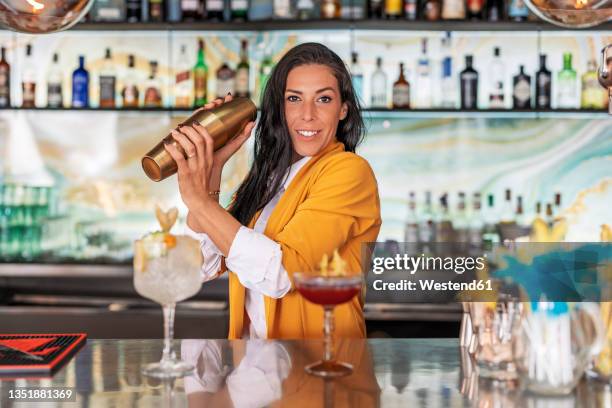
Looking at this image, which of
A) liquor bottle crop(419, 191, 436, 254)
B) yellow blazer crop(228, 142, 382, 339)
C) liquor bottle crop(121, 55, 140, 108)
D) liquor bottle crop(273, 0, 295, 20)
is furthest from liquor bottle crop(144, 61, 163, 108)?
yellow blazer crop(228, 142, 382, 339)

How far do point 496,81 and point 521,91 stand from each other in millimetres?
131

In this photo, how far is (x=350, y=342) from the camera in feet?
4.41

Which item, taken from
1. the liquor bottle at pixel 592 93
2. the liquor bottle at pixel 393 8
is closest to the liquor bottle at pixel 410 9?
the liquor bottle at pixel 393 8

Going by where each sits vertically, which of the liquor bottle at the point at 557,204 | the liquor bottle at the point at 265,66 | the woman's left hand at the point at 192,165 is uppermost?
the liquor bottle at the point at 265,66

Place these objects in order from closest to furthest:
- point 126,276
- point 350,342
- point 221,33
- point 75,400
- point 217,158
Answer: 1. point 75,400
2. point 350,342
3. point 217,158
4. point 126,276
5. point 221,33

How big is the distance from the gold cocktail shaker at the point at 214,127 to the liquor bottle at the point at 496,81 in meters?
1.79

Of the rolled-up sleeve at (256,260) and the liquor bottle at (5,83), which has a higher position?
the liquor bottle at (5,83)

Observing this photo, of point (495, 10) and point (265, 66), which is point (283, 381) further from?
point (495, 10)

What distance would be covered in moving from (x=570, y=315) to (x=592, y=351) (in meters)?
0.09

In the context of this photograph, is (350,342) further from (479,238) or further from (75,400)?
(479,238)

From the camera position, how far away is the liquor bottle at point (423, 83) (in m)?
3.10

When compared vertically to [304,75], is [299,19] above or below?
above

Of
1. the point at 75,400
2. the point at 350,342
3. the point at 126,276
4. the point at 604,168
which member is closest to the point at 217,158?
the point at 350,342

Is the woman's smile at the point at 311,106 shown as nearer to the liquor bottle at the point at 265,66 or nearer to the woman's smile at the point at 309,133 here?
the woman's smile at the point at 309,133
